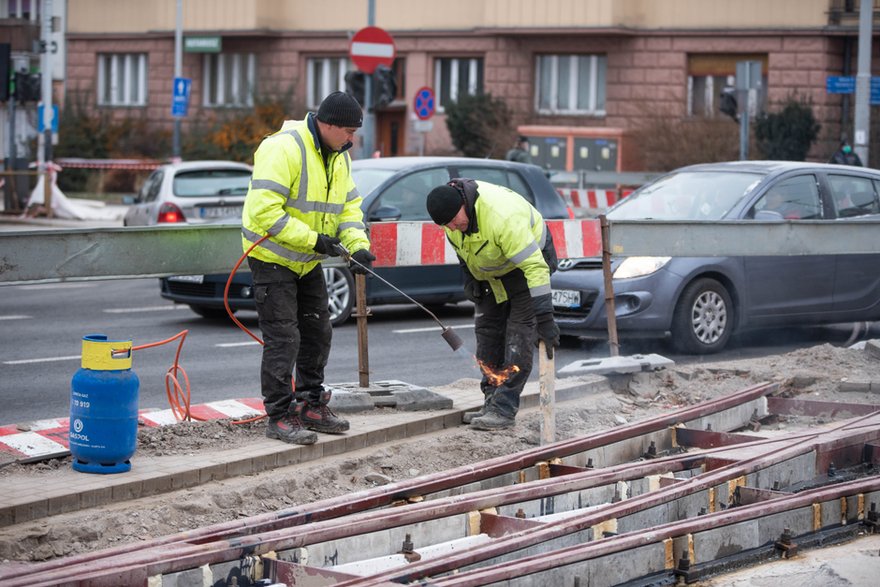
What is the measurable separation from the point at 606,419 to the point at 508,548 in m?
3.67

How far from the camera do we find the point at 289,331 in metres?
7.63

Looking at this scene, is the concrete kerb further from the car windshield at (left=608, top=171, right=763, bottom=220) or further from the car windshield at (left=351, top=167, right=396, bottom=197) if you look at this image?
the car windshield at (left=351, top=167, right=396, bottom=197)

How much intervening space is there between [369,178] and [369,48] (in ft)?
25.0

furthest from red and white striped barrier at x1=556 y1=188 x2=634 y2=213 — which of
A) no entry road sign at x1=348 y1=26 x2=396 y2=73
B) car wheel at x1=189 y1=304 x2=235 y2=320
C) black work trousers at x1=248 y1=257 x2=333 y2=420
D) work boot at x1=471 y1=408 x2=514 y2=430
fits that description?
black work trousers at x1=248 y1=257 x2=333 y2=420

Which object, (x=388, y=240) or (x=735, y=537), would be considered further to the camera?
(x=388, y=240)

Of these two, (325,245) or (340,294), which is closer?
(325,245)

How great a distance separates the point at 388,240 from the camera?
32.6 ft

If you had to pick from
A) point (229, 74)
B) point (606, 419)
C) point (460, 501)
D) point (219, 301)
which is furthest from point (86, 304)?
point (229, 74)

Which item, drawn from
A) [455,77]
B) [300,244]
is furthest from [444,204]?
[455,77]

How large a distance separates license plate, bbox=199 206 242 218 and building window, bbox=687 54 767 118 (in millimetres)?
19769

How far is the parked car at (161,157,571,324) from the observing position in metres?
13.7

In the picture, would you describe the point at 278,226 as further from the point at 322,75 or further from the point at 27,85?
the point at 322,75

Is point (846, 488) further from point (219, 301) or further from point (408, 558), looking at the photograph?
point (219, 301)

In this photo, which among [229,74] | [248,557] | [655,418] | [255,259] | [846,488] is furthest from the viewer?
[229,74]
